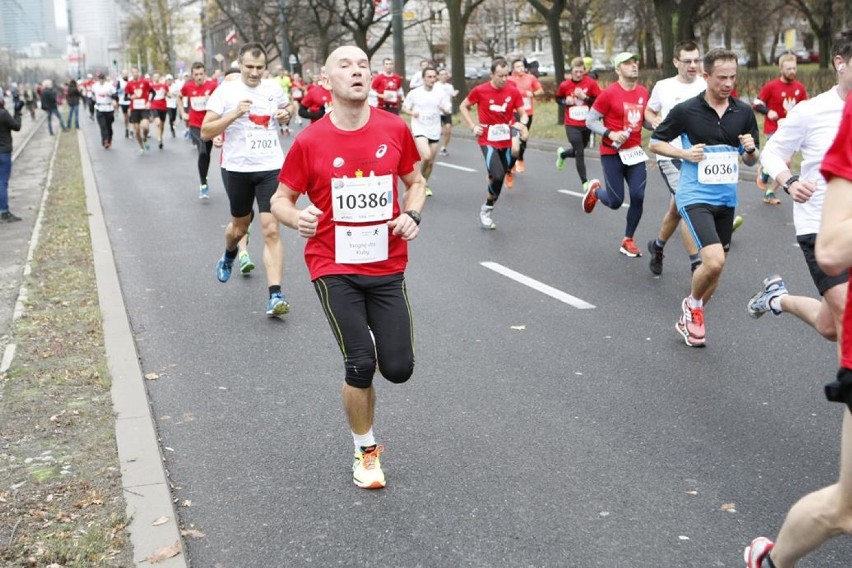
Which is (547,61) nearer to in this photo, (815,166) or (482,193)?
(482,193)

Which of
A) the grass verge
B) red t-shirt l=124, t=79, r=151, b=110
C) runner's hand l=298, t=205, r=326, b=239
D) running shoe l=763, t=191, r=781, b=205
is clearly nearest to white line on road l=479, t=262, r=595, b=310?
the grass verge

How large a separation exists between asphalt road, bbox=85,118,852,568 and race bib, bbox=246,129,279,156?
123cm

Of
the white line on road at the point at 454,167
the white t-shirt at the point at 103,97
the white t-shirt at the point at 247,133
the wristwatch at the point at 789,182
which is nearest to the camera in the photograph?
the wristwatch at the point at 789,182

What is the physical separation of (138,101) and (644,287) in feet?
66.3

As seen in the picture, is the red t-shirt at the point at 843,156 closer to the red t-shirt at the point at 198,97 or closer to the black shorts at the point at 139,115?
the red t-shirt at the point at 198,97

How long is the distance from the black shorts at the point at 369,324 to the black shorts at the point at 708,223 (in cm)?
289

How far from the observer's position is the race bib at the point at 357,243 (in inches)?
193

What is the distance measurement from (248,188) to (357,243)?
4.34 metres

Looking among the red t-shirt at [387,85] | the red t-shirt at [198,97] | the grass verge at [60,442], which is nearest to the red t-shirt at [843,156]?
the grass verge at [60,442]

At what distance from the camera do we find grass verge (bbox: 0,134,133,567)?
4.29m

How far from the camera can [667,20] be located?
28.1 metres

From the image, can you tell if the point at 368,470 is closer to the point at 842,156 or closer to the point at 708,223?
the point at 842,156

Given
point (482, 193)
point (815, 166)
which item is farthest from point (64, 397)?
point (482, 193)

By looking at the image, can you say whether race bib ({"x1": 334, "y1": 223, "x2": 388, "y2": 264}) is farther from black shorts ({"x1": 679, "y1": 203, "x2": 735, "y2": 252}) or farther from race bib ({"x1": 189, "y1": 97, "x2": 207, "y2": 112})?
race bib ({"x1": 189, "y1": 97, "x2": 207, "y2": 112})
